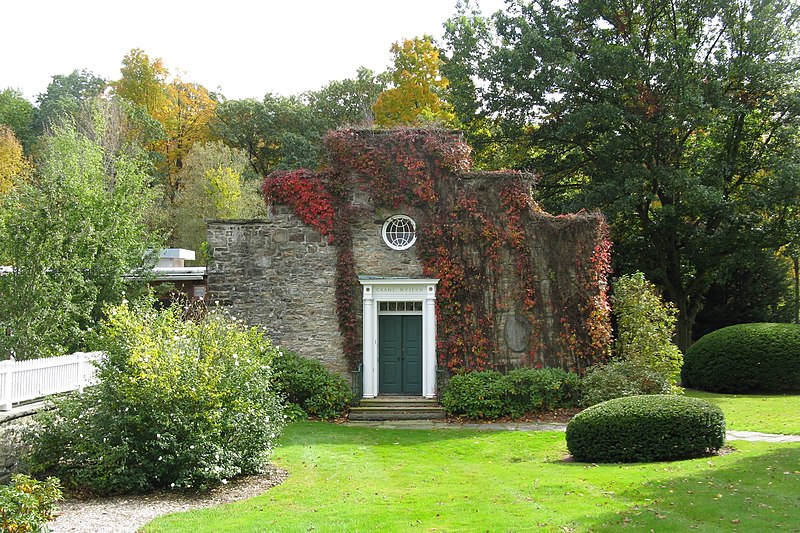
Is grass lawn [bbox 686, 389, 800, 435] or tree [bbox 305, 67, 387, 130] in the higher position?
tree [bbox 305, 67, 387, 130]

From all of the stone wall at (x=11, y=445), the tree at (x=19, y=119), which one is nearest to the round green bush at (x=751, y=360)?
the stone wall at (x=11, y=445)

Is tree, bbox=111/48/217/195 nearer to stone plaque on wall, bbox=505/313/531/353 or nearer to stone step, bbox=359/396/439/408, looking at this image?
stone step, bbox=359/396/439/408

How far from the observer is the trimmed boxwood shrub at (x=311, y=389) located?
1781cm

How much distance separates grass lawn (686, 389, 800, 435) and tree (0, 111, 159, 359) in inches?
543

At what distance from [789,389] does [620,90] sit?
10.2 meters

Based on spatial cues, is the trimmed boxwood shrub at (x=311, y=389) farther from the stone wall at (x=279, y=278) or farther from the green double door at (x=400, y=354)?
the green double door at (x=400, y=354)

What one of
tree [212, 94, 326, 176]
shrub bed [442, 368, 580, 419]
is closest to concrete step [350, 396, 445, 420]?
shrub bed [442, 368, 580, 419]

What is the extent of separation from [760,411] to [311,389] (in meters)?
10.5

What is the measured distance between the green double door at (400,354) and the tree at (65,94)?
2803 cm

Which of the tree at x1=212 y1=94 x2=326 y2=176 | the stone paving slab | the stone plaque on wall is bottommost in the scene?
A: the stone paving slab

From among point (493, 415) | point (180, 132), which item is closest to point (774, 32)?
point (493, 415)

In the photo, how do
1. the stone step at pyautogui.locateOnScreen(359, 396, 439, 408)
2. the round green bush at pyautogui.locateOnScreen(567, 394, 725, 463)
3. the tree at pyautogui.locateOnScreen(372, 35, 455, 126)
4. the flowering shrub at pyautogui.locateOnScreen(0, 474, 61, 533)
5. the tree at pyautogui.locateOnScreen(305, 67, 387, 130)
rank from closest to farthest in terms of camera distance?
the flowering shrub at pyautogui.locateOnScreen(0, 474, 61, 533) < the round green bush at pyautogui.locateOnScreen(567, 394, 725, 463) < the stone step at pyautogui.locateOnScreen(359, 396, 439, 408) < the tree at pyautogui.locateOnScreen(372, 35, 455, 126) < the tree at pyautogui.locateOnScreen(305, 67, 387, 130)

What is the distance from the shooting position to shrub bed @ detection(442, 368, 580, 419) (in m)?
17.5

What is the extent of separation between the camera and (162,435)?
34.4 ft
